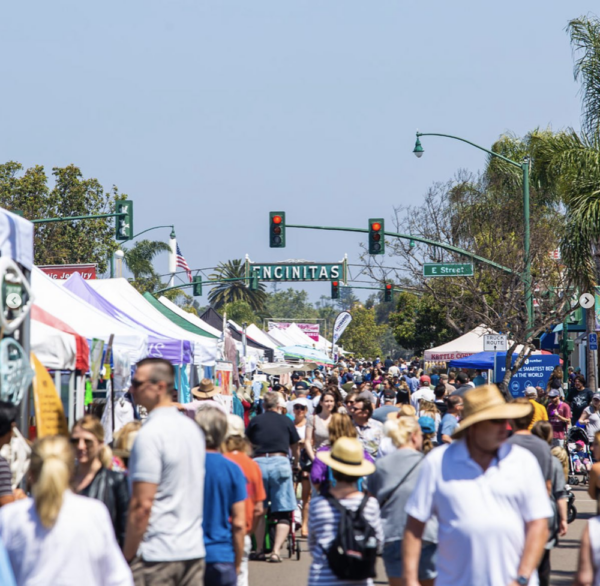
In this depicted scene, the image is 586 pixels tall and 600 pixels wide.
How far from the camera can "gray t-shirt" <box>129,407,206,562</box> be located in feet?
16.9

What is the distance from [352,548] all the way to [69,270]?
25.8 m

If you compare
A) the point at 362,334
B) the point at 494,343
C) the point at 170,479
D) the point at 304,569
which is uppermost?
the point at 362,334

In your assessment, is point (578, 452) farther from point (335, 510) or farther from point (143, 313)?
point (335, 510)

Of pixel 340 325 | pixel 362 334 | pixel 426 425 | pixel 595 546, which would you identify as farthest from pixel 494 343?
pixel 362 334

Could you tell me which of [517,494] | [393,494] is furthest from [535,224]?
[517,494]

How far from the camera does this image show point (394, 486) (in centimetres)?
675

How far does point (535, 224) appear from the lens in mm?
33875

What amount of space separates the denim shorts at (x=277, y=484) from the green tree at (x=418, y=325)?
158ft

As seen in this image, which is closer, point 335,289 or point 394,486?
point 394,486

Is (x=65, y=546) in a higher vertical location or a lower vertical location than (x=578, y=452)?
higher

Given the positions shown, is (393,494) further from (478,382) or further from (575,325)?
(575,325)

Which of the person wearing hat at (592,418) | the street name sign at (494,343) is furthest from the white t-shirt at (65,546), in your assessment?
the street name sign at (494,343)

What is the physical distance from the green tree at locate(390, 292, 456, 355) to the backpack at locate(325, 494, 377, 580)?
53.1 m

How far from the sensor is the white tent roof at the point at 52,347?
9.42 metres
